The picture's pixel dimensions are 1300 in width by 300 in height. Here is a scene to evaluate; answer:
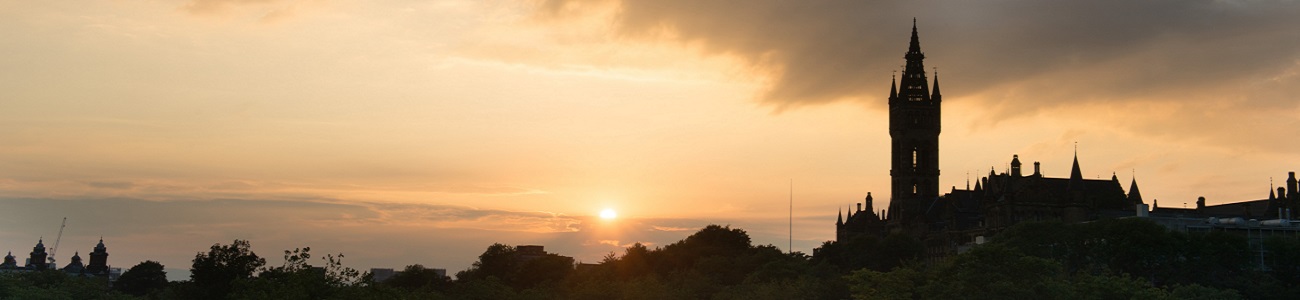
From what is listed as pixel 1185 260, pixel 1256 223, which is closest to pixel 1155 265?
pixel 1185 260

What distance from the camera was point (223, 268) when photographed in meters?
142

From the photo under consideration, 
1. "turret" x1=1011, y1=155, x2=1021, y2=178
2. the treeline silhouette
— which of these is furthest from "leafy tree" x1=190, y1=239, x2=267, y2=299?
"turret" x1=1011, y1=155, x2=1021, y2=178

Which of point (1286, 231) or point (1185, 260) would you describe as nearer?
point (1185, 260)

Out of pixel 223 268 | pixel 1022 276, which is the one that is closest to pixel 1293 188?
pixel 1022 276

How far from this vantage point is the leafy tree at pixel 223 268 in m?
141

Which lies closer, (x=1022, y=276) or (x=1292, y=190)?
(x=1022, y=276)

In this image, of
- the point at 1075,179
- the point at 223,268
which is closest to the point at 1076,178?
the point at 1075,179

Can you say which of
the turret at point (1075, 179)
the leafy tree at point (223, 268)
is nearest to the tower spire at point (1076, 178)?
the turret at point (1075, 179)

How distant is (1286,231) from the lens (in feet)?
574

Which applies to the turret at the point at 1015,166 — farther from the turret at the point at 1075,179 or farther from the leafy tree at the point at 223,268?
the leafy tree at the point at 223,268

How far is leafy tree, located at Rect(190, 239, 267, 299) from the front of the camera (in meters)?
141

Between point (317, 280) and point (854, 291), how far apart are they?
55698 millimetres

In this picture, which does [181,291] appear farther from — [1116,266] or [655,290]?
[1116,266]

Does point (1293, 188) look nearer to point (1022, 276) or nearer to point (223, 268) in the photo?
point (1022, 276)
